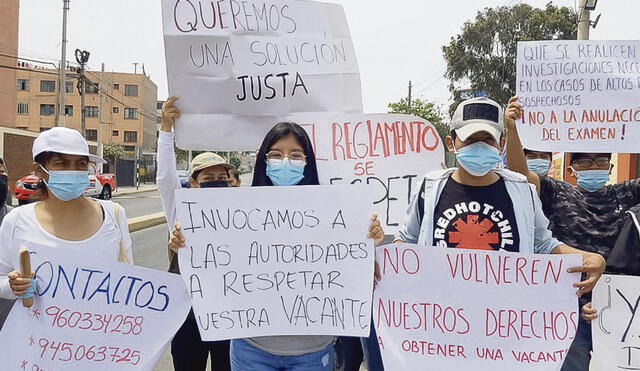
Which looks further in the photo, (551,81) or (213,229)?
(551,81)

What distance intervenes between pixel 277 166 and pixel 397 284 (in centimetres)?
73

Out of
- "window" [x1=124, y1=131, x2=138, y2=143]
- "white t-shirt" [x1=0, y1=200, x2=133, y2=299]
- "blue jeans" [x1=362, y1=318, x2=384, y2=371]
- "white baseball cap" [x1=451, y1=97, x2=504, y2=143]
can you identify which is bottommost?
"blue jeans" [x1=362, y1=318, x2=384, y2=371]

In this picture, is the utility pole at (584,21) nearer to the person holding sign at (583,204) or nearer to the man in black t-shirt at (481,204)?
the person holding sign at (583,204)

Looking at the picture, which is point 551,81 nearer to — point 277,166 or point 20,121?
point 277,166

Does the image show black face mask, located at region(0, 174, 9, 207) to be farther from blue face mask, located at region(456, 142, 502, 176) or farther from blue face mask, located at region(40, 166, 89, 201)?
blue face mask, located at region(456, 142, 502, 176)

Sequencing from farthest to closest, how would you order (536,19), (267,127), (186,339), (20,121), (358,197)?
(20,121) → (536,19) → (267,127) → (186,339) → (358,197)

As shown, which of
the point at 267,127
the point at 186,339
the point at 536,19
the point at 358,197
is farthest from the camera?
the point at 536,19

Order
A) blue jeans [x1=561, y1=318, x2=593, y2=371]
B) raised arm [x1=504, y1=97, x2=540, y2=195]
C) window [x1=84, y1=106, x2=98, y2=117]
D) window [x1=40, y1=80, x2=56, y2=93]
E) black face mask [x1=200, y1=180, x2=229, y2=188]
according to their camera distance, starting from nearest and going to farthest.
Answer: blue jeans [x1=561, y1=318, x2=593, y2=371]
raised arm [x1=504, y1=97, x2=540, y2=195]
black face mask [x1=200, y1=180, x2=229, y2=188]
window [x1=40, y1=80, x2=56, y2=93]
window [x1=84, y1=106, x2=98, y2=117]

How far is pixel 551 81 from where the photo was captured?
10.9 ft

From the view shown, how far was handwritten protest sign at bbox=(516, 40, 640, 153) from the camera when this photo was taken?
320cm

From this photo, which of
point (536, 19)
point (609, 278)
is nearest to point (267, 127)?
point (609, 278)

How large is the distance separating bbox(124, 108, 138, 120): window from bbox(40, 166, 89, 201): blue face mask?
2688 inches

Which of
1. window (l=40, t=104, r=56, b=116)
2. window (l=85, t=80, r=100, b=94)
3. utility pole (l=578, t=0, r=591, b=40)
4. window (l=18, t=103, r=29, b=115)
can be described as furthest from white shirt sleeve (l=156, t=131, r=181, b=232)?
window (l=18, t=103, r=29, b=115)

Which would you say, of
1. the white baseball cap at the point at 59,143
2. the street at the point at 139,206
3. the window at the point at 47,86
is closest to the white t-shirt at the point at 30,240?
the white baseball cap at the point at 59,143
